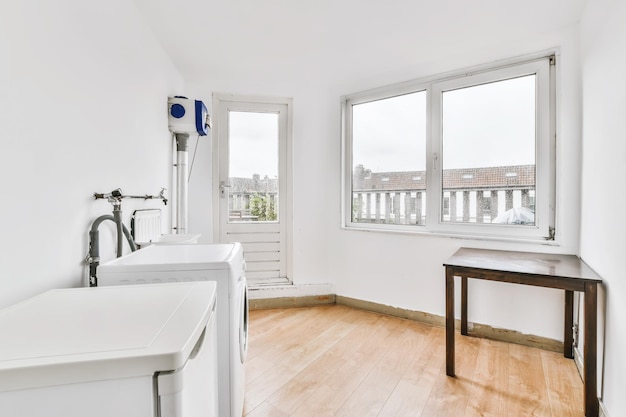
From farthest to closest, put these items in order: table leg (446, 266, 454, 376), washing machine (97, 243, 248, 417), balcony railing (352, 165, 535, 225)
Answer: balcony railing (352, 165, 535, 225) → table leg (446, 266, 454, 376) → washing machine (97, 243, 248, 417)

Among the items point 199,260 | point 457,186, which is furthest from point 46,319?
point 457,186

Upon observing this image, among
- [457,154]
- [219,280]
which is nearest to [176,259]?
[219,280]

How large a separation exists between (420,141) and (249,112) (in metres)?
1.68

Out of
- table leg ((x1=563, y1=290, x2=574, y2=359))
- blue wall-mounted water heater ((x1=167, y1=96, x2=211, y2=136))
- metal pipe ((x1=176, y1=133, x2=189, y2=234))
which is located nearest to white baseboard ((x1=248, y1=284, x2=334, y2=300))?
metal pipe ((x1=176, y1=133, x2=189, y2=234))

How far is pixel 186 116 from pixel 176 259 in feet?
5.21

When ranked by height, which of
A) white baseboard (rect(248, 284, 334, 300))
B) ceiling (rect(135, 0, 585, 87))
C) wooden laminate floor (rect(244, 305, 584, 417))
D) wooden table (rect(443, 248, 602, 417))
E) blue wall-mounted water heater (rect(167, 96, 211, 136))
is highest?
ceiling (rect(135, 0, 585, 87))

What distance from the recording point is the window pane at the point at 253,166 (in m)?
3.07

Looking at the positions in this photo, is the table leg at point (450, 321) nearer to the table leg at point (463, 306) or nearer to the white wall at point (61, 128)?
the table leg at point (463, 306)

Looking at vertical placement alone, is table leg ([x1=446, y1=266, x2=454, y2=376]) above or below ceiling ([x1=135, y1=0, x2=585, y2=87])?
below

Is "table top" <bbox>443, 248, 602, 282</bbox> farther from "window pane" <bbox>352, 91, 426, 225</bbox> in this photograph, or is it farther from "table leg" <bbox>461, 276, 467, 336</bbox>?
"window pane" <bbox>352, 91, 426, 225</bbox>

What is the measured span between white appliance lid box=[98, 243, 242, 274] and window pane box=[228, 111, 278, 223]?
1.50m

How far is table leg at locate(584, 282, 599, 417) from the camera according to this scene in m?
1.42

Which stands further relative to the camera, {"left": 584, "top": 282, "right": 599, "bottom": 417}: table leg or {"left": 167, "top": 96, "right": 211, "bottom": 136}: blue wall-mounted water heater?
{"left": 167, "top": 96, "right": 211, "bottom": 136}: blue wall-mounted water heater

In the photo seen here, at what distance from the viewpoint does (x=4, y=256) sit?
0.91 m
